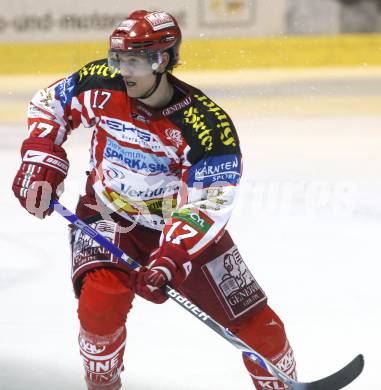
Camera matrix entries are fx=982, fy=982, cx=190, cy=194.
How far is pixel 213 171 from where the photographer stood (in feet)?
8.54

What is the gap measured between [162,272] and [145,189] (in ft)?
1.18

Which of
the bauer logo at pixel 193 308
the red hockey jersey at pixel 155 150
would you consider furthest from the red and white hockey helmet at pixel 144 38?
the bauer logo at pixel 193 308

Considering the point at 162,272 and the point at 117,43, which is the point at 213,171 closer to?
the point at 162,272

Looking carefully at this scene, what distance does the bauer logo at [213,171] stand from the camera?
2.60 meters

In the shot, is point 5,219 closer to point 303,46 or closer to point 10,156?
point 10,156

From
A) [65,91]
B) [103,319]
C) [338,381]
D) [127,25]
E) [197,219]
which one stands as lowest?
[338,381]

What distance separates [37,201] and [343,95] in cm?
544

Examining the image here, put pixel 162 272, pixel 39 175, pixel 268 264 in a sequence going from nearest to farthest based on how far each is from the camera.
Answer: pixel 162 272, pixel 39 175, pixel 268 264

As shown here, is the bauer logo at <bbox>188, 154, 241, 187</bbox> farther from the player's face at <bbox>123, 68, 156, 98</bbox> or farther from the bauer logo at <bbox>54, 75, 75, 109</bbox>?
the bauer logo at <bbox>54, 75, 75, 109</bbox>

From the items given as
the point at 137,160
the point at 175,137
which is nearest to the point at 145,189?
the point at 137,160

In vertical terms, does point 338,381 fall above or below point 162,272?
below

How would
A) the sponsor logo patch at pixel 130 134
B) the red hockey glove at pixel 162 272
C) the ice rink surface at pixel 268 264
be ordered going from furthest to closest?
the ice rink surface at pixel 268 264 < the sponsor logo patch at pixel 130 134 < the red hockey glove at pixel 162 272

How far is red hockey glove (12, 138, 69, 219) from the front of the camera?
2.77 metres

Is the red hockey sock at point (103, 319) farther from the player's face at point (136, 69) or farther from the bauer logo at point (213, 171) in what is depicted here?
the player's face at point (136, 69)
